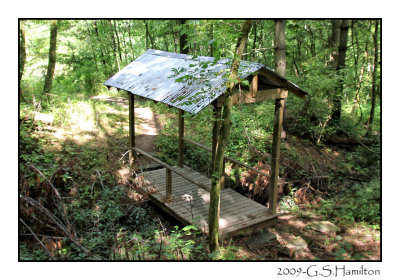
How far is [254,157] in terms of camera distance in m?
10.4

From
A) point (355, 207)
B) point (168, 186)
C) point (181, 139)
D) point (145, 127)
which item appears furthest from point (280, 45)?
point (168, 186)

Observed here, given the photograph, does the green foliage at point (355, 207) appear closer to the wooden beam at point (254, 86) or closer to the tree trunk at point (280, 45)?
the wooden beam at point (254, 86)

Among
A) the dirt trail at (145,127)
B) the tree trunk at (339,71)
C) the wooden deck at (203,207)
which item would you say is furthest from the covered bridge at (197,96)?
the tree trunk at (339,71)

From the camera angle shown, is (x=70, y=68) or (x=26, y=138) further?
(x=70, y=68)

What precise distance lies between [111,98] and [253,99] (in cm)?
1306

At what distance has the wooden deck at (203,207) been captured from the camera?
670 cm

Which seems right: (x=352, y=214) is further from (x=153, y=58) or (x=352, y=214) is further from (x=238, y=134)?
(x=153, y=58)

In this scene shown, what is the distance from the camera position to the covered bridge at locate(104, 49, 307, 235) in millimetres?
5664

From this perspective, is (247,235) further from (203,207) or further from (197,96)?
(197,96)

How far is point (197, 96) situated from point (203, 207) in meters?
2.89

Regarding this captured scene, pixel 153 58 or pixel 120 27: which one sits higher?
pixel 120 27

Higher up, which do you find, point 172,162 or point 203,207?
point 172,162

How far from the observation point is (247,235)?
6598 mm

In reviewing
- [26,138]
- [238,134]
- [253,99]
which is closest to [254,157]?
[238,134]
